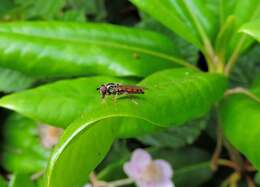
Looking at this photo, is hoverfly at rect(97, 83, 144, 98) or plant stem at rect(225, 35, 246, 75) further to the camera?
plant stem at rect(225, 35, 246, 75)

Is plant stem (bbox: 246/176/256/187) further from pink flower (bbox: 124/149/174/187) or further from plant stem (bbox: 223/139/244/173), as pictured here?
pink flower (bbox: 124/149/174/187)

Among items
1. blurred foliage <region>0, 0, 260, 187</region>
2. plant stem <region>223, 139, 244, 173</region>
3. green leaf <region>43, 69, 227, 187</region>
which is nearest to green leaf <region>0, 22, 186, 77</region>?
blurred foliage <region>0, 0, 260, 187</region>

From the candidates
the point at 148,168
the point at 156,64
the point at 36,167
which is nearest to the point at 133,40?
the point at 156,64

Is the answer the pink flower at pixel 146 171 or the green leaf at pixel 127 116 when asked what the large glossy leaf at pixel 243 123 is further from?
the pink flower at pixel 146 171

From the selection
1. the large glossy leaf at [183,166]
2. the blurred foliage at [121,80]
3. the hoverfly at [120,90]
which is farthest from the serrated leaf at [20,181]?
the hoverfly at [120,90]

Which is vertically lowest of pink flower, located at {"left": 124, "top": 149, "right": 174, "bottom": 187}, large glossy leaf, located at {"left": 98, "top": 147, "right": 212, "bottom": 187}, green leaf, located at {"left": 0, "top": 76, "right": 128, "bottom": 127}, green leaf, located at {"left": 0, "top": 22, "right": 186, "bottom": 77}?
large glossy leaf, located at {"left": 98, "top": 147, "right": 212, "bottom": 187}

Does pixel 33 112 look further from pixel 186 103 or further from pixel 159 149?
pixel 159 149

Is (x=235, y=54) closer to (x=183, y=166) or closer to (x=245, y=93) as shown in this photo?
(x=245, y=93)
